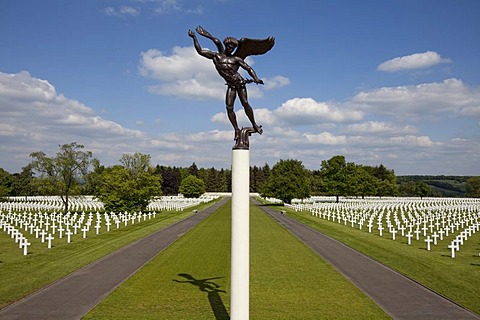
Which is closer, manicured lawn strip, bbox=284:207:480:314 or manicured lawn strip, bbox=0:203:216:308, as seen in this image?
manicured lawn strip, bbox=284:207:480:314

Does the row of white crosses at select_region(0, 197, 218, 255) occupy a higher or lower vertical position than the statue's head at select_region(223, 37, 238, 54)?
lower

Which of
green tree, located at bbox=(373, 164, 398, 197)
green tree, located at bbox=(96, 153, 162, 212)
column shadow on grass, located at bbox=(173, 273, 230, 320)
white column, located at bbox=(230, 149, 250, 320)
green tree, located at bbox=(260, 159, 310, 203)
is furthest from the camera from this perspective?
green tree, located at bbox=(373, 164, 398, 197)

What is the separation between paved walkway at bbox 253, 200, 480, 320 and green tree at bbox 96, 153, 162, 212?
3319 centimetres

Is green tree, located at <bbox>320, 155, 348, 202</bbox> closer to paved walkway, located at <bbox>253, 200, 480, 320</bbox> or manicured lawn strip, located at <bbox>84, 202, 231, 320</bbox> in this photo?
paved walkway, located at <bbox>253, 200, 480, 320</bbox>

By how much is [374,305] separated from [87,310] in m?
8.00

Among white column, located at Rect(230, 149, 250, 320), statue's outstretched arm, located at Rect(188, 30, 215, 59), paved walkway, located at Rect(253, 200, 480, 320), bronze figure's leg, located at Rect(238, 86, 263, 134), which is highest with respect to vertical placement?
statue's outstretched arm, located at Rect(188, 30, 215, 59)

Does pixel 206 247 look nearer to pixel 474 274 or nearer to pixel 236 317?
pixel 474 274

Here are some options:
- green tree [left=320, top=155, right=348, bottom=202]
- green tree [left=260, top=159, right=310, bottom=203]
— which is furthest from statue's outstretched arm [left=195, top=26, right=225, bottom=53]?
green tree [left=320, top=155, right=348, bottom=202]

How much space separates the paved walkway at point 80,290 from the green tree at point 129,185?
28820 millimetres

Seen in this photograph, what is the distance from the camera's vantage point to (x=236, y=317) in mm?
8477

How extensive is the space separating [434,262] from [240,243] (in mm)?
14255

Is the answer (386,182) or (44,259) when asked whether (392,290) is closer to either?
(44,259)

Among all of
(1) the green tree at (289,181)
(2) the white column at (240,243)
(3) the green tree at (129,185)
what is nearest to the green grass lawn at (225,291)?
(2) the white column at (240,243)

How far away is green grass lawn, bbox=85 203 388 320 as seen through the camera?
37.3 feet
